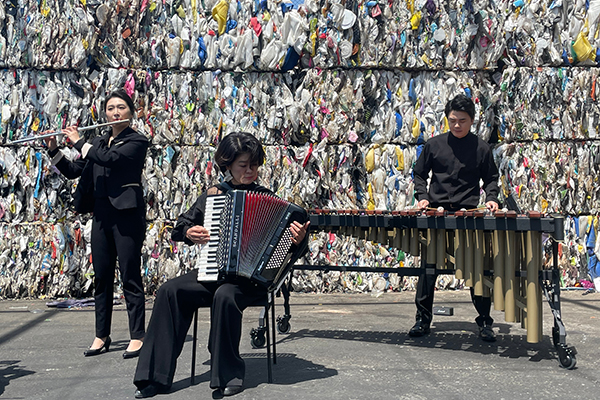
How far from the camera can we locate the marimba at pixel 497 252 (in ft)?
15.0

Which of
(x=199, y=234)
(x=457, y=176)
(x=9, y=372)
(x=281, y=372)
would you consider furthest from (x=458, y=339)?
(x=9, y=372)

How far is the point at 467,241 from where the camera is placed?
16.0ft

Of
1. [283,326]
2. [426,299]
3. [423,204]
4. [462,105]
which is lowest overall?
[283,326]

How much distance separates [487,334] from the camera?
17.9 ft

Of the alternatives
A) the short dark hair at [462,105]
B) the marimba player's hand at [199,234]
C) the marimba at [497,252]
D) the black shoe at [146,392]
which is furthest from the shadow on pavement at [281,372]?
the short dark hair at [462,105]

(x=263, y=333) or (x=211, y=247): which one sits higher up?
(x=211, y=247)

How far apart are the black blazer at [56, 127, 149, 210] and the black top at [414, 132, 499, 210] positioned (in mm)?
2217

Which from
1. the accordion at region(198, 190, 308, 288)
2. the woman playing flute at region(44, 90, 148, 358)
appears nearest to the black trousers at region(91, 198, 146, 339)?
the woman playing flute at region(44, 90, 148, 358)

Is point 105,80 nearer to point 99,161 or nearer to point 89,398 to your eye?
point 99,161

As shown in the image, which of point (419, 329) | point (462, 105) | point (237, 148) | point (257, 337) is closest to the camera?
point (237, 148)

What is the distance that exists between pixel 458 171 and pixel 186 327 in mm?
2513

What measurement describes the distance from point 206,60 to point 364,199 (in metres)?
2.25

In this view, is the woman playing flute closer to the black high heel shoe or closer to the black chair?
the black high heel shoe

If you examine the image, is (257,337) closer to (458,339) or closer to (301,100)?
(458,339)
